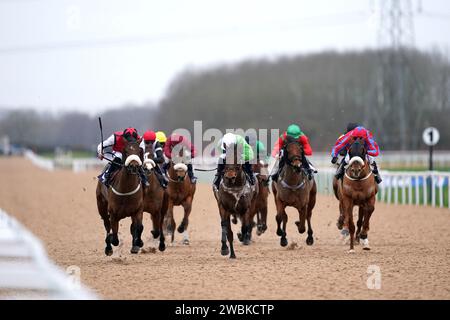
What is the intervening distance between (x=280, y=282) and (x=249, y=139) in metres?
5.84

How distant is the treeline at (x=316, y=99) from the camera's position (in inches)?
1537

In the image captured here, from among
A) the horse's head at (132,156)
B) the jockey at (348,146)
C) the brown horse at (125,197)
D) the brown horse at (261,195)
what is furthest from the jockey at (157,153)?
the jockey at (348,146)

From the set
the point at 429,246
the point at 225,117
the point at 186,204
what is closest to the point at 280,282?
the point at 429,246

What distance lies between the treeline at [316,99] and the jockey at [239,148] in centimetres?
1176

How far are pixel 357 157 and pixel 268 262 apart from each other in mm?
2216

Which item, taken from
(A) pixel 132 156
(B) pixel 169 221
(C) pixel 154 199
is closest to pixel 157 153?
(C) pixel 154 199

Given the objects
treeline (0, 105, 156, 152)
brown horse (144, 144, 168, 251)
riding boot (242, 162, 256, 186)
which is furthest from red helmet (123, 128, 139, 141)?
treeline (0, 105, 156, 152)

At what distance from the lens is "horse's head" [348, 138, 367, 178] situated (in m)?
12.6

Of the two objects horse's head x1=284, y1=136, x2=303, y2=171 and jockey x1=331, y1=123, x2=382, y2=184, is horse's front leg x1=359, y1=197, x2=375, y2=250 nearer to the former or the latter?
jockey x1=331, y1=123, x2=382, y2=184

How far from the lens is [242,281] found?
31.1 ft

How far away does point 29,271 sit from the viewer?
22.4 feet

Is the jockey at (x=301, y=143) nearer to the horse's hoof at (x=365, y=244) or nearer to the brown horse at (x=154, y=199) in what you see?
the horse's hoof at (x=365, y=244)

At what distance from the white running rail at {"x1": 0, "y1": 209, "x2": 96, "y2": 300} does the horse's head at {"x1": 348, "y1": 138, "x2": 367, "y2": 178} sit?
244 inches
